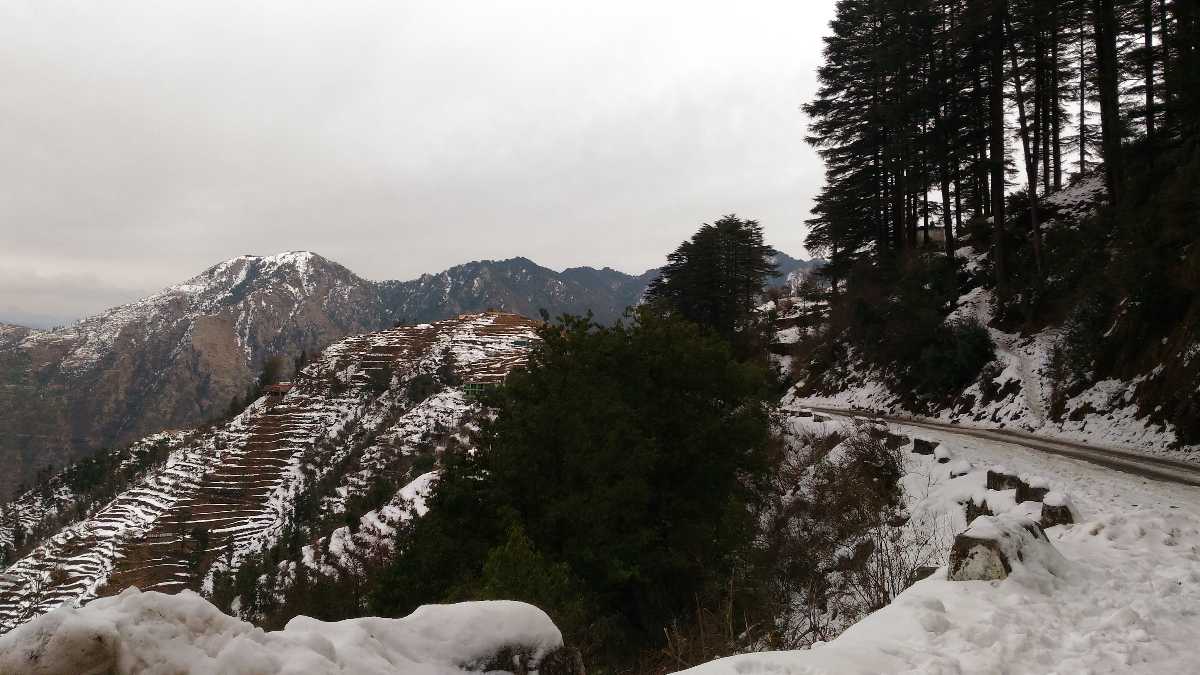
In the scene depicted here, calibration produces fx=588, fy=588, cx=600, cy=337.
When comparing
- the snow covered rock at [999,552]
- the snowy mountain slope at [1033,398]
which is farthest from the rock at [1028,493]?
the snowy mountain slope at [1033,398]

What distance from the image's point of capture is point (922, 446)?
1548 centimetres

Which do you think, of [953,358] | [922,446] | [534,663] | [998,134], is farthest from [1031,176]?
[534,663]

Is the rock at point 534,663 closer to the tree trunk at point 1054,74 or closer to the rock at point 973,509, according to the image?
the rock at point 973,509

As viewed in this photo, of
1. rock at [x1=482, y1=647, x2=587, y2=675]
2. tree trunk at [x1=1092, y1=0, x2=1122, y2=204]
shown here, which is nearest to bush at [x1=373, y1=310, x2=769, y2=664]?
rock at [x1=482, y1=647, x2=587, y2=675]

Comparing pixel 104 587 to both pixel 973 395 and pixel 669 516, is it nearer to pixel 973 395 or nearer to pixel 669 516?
pixel 669 516

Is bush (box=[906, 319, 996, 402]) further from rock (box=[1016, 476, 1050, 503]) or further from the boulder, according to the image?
rock (box=[1016, 476, 1050, 503])

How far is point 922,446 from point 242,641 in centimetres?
1607

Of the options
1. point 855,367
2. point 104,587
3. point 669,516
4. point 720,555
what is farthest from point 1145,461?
point 104,587

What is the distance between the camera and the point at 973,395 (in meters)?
20.1

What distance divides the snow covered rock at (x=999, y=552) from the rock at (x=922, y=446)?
9.18 meters

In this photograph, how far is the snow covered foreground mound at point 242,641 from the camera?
2977 mm

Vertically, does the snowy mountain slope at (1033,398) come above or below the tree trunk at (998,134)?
below

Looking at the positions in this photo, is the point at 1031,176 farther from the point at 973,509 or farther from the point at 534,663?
the point at 534,663

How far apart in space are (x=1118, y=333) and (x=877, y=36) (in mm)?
22736
